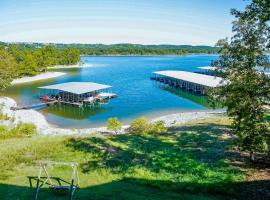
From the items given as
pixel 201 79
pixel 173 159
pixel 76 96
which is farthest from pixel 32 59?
pixel 173 159

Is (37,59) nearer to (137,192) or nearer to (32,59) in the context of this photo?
(32,59)

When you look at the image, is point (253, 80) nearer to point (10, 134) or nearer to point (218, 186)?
point (218, 186)

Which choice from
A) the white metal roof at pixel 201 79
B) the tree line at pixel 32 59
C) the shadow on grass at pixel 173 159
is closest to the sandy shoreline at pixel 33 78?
the tree line at pixel 32 59

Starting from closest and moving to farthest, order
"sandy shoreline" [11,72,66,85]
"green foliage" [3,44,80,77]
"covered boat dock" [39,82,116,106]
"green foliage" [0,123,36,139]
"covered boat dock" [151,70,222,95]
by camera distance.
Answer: "green foliage" [0,123,36,139], "covered boat dock" [39,82,116,106], "covered boat dock" [151,70,222,95], "sandy shoreline" [11,72,66,85], "green foliage" [3,44,80,77]

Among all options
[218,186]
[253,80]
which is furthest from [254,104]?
[218,186]

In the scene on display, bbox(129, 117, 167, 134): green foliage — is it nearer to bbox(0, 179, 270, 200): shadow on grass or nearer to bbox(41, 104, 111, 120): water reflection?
bbox(0, 179, 270, 200): shadow on grass

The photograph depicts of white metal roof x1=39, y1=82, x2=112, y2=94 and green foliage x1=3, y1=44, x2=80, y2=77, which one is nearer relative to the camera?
white metal roof x1=39, y1=82, x2=112, y2=94

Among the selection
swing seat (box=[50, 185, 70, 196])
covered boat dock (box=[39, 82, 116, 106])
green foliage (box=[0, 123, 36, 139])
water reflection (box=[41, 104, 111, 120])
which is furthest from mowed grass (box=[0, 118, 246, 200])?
covered boat dock (box=[39, 82, 116, 106])
